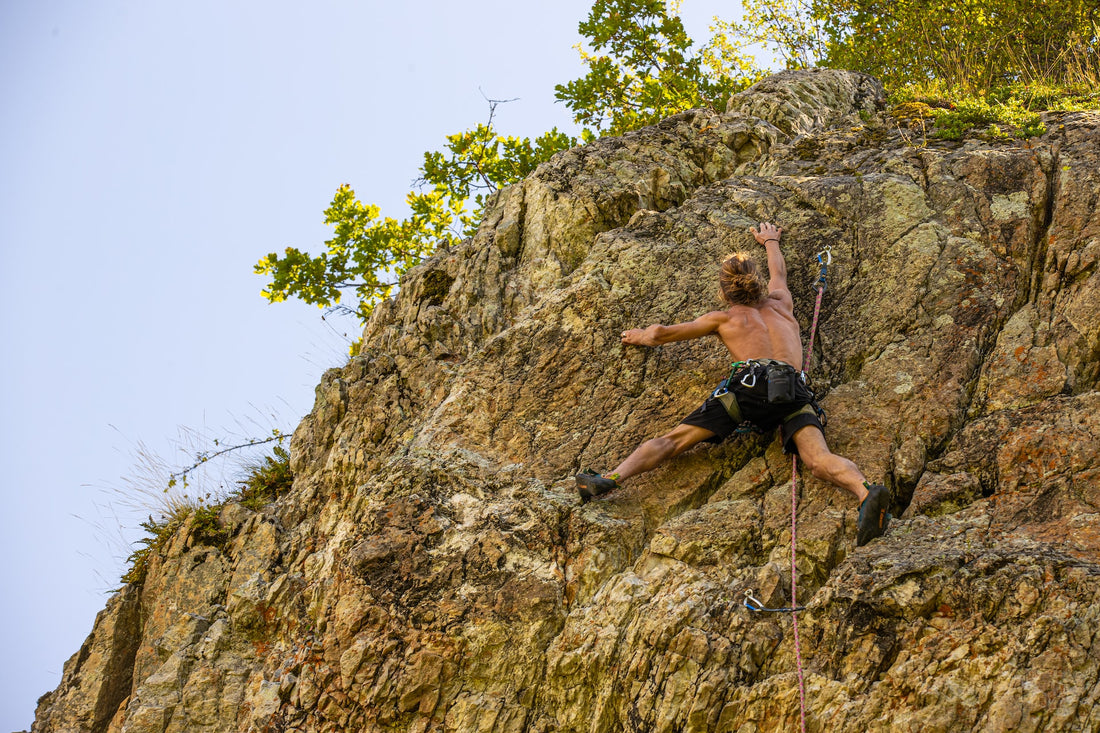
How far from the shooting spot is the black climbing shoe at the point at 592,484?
21.6ft

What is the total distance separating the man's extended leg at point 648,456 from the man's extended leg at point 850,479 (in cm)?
71

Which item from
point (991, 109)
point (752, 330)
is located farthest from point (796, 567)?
point (991, 109)

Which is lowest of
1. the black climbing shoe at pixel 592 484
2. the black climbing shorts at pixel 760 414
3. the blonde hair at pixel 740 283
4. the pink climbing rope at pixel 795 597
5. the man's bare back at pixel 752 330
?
the pink climbing rope at pixel 795 597

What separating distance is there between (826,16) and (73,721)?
15219mm

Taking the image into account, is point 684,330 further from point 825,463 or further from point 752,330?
point 825,463

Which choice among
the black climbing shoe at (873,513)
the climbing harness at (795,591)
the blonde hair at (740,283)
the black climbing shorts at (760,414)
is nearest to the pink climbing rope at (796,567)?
the climbing harness at (795,591)

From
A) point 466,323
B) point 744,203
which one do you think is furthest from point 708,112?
point 466,323

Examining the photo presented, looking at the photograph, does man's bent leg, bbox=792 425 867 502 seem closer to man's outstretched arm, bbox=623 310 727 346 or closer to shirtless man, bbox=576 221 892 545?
shirtless man, bbox=576 221 892 545

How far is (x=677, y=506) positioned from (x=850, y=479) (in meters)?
1.31

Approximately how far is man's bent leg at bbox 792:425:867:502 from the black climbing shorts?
66 mm

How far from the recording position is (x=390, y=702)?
6.20 meters

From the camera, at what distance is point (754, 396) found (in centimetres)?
647

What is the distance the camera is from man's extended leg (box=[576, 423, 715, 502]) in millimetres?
6621

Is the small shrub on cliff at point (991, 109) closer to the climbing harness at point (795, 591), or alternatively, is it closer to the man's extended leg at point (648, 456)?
the climbing harness at point (795, 591)
